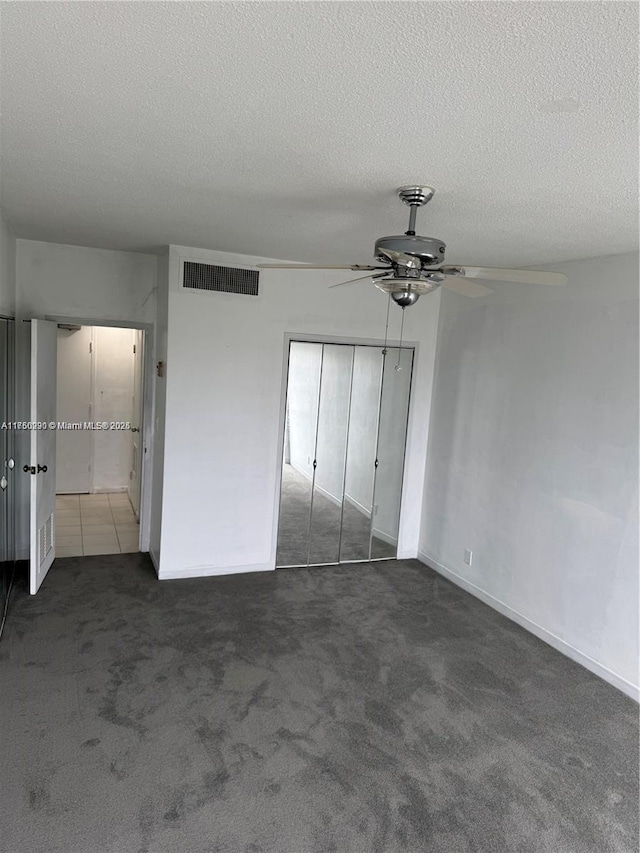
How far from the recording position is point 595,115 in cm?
166

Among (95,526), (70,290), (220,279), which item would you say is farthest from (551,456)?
(95,526)

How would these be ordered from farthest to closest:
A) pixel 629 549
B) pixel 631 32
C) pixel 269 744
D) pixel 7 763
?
pixel 629 549 → pixel 269 744 → pixel 7 763 → pixel 631 32

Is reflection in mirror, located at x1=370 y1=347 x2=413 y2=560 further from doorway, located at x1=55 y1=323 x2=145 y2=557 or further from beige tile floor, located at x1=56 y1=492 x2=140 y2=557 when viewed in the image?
doorway, located at x1=55 y1=323 x2=145 y2=557

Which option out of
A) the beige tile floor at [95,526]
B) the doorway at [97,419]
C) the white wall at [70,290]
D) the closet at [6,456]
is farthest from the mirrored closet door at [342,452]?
the doorway at [97,419]

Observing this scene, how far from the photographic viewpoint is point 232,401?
15.2 ft

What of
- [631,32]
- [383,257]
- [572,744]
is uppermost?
[631,32]

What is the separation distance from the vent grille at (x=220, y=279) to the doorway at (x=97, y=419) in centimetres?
228

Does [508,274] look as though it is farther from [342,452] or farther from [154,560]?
[154,560]

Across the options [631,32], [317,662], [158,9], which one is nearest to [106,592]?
[317,662]

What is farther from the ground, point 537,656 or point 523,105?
point 523,105

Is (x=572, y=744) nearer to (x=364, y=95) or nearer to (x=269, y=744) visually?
(x=269, y=744)

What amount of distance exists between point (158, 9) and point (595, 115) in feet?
4.06

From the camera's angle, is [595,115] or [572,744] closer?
[595,115]

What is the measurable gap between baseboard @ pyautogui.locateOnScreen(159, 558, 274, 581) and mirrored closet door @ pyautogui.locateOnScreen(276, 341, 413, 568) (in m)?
0.20
